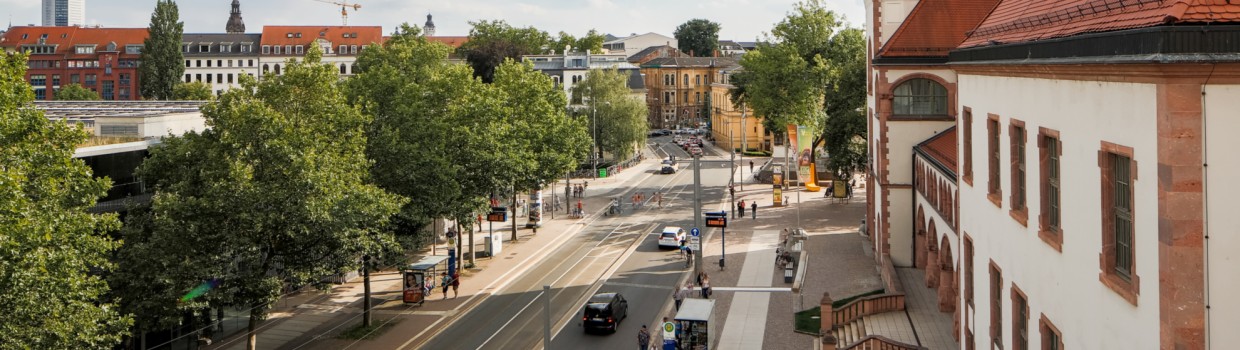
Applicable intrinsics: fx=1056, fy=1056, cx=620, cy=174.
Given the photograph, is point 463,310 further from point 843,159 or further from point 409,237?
point 843,159

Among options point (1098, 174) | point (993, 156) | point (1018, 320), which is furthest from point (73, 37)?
point (1098, 174)

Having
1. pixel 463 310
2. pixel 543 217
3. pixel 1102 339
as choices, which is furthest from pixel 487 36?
pixel 1102 339

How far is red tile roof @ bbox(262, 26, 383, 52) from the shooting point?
523ft

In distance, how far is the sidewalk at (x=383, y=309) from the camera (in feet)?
119

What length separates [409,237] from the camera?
1580 inches

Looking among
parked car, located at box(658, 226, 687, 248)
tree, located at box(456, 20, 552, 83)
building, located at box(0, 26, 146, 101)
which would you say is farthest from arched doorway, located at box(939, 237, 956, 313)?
building, located at box(0, 26, 146, 101)

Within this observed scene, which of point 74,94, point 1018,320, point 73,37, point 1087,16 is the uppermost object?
point 73,37

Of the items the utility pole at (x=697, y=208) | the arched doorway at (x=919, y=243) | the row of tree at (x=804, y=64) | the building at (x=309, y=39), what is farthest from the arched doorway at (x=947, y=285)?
the building at (x=309, y=39)

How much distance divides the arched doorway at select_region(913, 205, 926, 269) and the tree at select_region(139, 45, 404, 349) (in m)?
21.4

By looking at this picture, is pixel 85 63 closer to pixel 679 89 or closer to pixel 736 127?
pixel 679 89

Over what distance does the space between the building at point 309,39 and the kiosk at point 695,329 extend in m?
133

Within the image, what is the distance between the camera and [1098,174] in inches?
503

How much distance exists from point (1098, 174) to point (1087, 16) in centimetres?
200

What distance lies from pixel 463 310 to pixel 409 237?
12.2 feet
